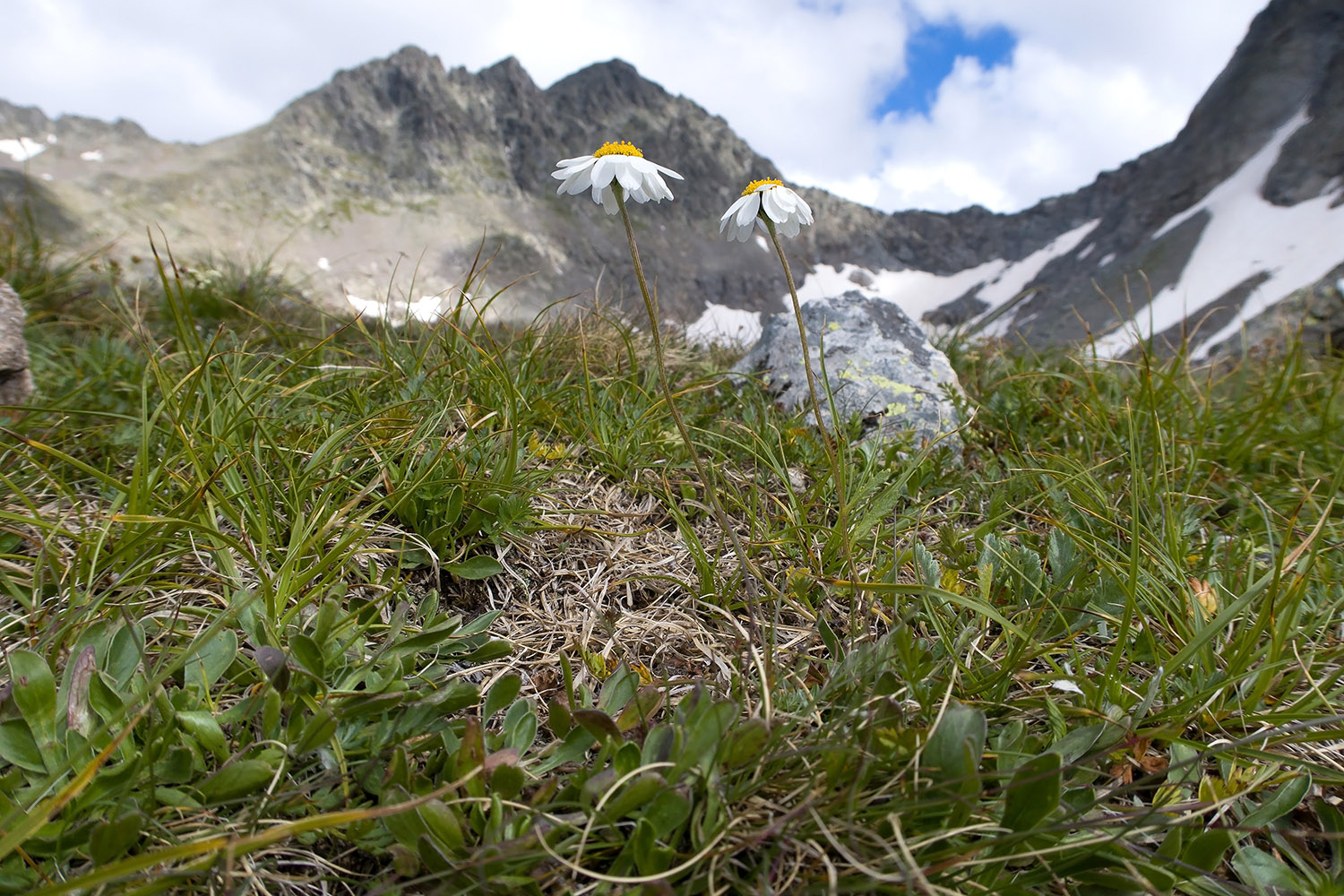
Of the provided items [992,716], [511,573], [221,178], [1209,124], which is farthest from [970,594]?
[221,178]

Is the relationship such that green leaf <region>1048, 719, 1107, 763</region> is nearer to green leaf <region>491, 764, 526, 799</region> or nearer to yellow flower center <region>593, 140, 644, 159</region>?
green leaf <region>491, 764, 526, 799</region>

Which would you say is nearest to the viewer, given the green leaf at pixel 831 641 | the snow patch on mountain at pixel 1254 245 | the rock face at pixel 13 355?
the green leaf at pixel 831 641

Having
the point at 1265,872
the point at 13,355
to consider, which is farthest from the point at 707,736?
the point at 13,355

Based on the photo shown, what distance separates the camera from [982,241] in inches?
4230

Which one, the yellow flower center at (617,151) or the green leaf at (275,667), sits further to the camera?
the yellow flower center at (617,151)

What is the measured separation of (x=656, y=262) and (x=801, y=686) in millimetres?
91272

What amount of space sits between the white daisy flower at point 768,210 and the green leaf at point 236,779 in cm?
141

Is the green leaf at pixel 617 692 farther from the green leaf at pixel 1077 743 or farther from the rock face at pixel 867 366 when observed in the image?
the rock face at pixel 867 366

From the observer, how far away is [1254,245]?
189 ft

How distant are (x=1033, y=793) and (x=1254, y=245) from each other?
77.8 meters

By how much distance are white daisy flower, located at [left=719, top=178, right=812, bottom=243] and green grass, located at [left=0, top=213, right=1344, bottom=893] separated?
A: 832 millimetres

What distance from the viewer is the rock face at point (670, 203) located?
200 ft

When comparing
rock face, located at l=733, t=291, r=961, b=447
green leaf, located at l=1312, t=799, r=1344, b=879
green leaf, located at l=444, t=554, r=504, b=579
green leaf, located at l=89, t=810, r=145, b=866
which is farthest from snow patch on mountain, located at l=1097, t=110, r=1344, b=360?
green leaf, located at l=89, t=810, r=145, b=866

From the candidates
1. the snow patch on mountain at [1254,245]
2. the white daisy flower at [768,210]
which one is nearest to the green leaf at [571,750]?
the white daisy flower at [768,210]
